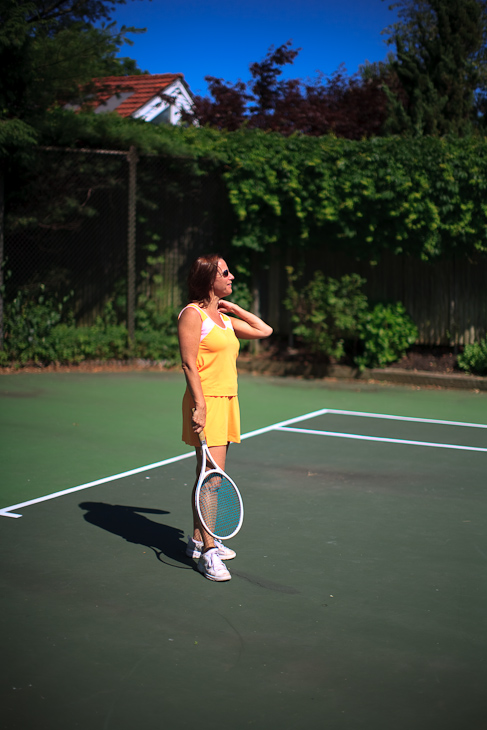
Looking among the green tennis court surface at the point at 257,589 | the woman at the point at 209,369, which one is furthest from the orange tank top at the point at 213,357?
the green tennis court surface at the point at 257,589

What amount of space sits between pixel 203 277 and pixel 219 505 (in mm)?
1375

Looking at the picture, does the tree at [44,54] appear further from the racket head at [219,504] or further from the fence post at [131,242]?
the racket head at [219,504]

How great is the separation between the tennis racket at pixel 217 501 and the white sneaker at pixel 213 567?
122mm

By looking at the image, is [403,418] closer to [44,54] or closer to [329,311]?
[329,311]

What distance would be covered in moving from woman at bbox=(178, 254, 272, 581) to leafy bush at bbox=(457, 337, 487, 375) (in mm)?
8964

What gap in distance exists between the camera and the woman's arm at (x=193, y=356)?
187 inches

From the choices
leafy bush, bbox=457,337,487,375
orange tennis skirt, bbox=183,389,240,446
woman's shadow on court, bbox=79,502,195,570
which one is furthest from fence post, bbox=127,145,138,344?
orange tennis skirt, bbox=183,389,240,446

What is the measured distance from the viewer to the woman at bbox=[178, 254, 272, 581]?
189 inches

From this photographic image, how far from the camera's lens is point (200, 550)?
5.16 meters

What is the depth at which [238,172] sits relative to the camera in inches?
573

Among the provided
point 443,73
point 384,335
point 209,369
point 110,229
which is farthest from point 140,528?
point 443,73

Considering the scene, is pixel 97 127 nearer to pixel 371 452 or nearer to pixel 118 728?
pixel 371 452

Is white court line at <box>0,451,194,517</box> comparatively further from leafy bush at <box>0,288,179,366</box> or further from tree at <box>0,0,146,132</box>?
tree at <box>0,0,146,132</box>

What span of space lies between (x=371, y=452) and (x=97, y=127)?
850 cm
